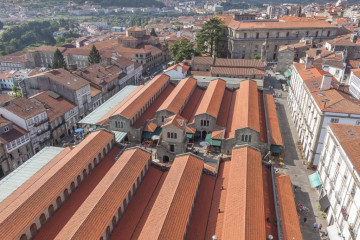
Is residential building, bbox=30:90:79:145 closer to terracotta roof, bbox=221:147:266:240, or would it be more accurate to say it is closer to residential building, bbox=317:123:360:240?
terracotta roof, bbox=221:147:266:240

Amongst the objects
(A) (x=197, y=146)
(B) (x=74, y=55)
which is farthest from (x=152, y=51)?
Result: (A) (x=197, y=146)

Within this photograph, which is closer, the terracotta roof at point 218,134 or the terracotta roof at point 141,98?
the terracotta roof at point 218,134

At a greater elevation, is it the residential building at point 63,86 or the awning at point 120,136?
the residential building at point 63,86

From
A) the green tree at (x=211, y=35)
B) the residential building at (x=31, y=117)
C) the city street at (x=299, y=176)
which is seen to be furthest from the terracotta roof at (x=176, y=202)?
the green tree at (x=211, y=35)

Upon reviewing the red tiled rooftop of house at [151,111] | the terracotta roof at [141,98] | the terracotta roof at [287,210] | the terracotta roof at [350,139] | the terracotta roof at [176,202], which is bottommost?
the terracotta roof at [287,210]

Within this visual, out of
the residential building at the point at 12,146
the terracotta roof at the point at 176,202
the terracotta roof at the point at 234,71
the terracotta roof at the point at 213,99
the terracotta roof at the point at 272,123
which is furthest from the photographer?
the terracotta roof at the point at 234,71

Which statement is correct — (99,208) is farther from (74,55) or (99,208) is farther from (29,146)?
(74,55)

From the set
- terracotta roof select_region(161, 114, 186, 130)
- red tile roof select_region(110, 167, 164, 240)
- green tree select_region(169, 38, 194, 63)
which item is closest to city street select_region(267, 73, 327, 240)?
terracotta roof select_region(161, 114, 186, 130)

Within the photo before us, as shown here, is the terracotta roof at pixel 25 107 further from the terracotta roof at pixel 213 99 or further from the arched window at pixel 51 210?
the terracotta roof at pixel 213 99
